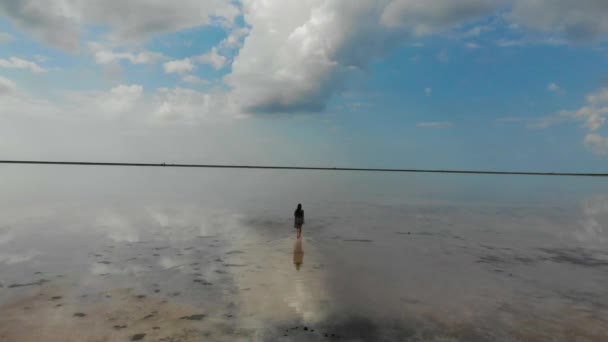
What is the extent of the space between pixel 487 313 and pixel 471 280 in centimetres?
356

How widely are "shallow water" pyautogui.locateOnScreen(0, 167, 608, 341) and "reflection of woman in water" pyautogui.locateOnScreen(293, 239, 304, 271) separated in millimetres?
81

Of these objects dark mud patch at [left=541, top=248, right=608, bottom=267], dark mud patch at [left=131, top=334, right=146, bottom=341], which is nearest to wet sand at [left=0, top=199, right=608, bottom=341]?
dark mud patch at [left=131, top=334, right=146, bottom=341]

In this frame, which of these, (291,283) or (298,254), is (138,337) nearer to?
(291,283)

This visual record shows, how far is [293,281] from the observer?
1366cm

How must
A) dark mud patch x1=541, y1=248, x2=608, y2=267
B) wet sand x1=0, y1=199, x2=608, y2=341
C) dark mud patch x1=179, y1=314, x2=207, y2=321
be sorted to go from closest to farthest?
wet sand x1=0, y1=199, x2=608, y2=341 → dark mud patch x1=179, y1=314, x2=207, y2=321 → dark mud patch x1=541, y1=248, x2=608, y2=267

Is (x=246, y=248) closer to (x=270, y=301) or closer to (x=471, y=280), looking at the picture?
(x=270, y=301)

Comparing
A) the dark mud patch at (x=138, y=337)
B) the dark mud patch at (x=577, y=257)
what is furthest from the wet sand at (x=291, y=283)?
the dark mud patch at (x=577, y=257)

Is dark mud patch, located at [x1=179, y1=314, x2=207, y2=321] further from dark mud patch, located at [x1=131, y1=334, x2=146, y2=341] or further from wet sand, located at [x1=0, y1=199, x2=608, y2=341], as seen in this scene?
dark mud patch, located at [x1=131, y1=334, x2=146, y2=341]

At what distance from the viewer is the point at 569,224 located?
29406 mm

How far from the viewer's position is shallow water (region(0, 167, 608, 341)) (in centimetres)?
973

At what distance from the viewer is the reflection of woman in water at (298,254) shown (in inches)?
643

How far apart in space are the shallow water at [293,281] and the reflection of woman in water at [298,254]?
0.08 m

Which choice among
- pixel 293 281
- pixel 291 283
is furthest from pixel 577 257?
pixel 291 283

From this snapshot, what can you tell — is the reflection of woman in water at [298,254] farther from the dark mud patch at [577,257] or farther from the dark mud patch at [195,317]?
the dark mud patch at [577,257]
